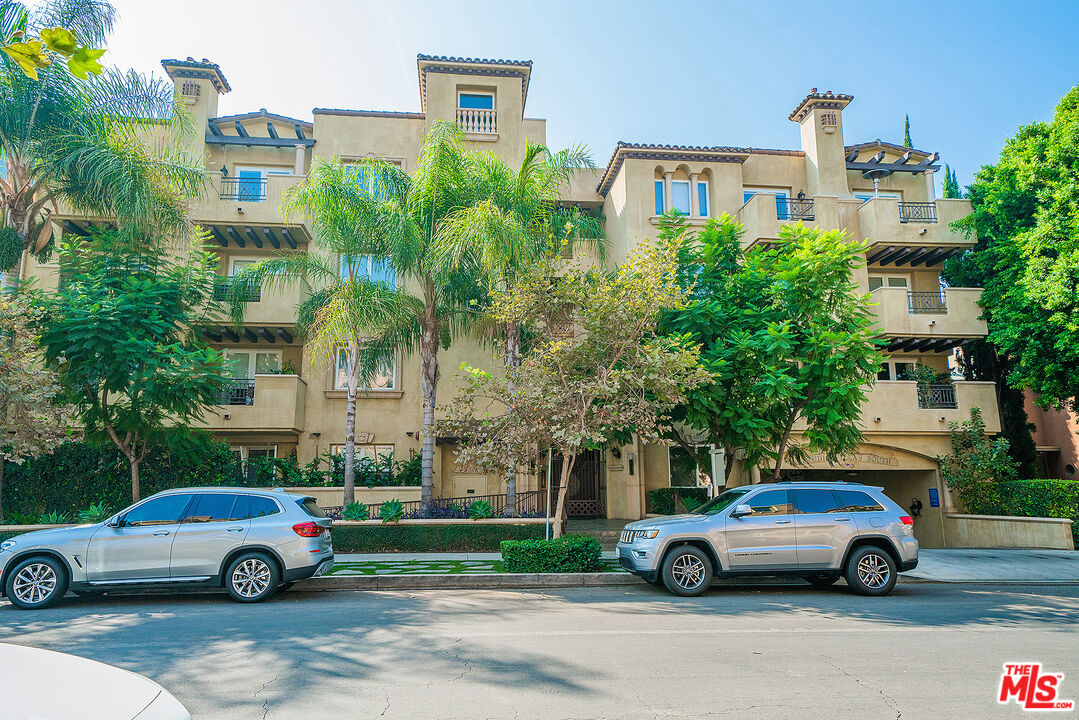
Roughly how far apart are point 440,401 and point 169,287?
8.68 metres

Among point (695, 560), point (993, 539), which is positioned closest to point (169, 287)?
point (695, 560)

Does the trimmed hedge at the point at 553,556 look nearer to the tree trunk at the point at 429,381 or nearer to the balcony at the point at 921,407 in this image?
the tree trunk at the point at 429,381

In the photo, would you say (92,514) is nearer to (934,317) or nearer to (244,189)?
(244,189)

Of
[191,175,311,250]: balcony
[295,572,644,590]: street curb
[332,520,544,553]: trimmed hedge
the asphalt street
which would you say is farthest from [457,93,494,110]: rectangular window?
the asphalt street

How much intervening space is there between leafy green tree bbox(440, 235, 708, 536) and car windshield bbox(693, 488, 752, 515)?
1.83 m

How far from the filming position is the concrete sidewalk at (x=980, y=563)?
1253 cm

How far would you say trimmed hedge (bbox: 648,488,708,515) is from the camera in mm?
19677

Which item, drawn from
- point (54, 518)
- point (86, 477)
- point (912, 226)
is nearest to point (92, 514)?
point (54, 518)

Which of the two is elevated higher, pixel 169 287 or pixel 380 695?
pixel 169 287

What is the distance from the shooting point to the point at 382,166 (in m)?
16.5

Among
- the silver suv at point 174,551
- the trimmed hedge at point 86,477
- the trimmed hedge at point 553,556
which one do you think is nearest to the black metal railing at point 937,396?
the trimmed hedge at point 553,556

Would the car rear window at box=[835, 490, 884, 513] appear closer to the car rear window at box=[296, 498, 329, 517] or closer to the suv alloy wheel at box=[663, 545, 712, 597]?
the suv alloy wheel at box=[663, 545, 712, 597]

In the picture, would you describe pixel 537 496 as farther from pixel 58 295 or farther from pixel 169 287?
pixel 58 295

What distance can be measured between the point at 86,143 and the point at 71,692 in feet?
54.7
